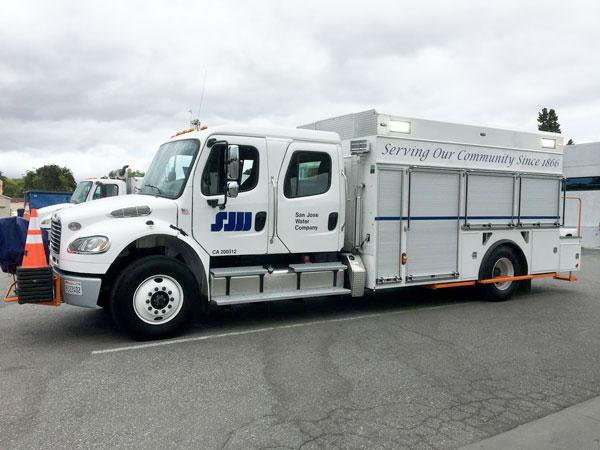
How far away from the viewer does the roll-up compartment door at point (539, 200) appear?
31.4 ft

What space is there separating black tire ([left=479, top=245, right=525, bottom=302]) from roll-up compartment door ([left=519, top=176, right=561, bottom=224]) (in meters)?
0.69

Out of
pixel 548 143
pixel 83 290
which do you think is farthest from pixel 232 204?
pixel 548 143

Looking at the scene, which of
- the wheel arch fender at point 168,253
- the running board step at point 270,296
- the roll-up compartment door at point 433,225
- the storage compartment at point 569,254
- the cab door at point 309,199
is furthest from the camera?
the storage compartment at point 569,254

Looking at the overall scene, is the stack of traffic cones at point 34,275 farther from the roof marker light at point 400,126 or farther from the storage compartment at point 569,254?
the storage compartment at point 569,254

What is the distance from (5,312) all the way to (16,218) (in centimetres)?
247

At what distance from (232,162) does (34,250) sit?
255 cm

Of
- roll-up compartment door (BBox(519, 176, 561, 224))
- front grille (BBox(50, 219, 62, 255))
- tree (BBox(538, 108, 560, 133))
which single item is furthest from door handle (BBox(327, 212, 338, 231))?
tree (BBox(538, 108, 560, 133))

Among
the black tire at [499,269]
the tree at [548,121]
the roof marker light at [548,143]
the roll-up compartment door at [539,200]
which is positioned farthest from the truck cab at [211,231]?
the tree at [548,121]

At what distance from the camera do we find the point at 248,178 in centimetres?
708

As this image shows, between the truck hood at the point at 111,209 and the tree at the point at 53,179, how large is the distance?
8378 centimetres

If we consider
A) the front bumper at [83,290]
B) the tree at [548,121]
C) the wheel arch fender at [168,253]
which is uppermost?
the tree at [548,121]

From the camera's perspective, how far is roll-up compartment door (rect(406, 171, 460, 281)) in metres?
8.27

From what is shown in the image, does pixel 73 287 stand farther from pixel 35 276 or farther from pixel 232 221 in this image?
pixel 232 221

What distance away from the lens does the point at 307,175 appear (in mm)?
7535
